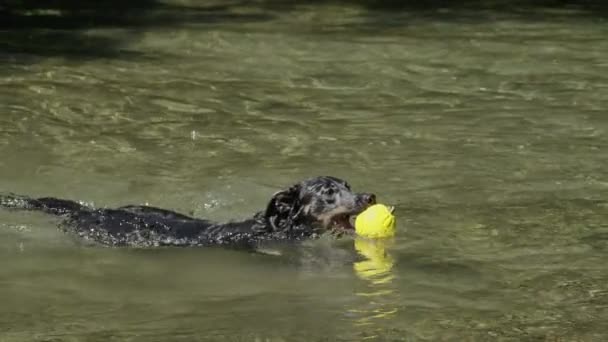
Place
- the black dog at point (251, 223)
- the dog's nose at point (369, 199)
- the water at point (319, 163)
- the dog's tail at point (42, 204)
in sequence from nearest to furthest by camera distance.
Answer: the water at point (319, 163) < the dog's nose at point (369, 199) < the black dog at point (251, 223) < the dog's tail at point (42, 204)

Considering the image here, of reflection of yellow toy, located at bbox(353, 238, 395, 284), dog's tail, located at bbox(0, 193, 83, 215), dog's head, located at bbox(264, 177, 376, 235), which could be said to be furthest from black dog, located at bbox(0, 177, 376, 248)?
reflection of yellow toy, located at bbox(353, 238, 395, 284)

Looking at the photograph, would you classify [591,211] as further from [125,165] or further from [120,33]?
[120,33]

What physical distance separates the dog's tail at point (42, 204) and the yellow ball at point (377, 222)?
2.11 metres

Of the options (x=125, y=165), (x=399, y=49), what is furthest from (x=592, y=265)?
(x=399, y=49)

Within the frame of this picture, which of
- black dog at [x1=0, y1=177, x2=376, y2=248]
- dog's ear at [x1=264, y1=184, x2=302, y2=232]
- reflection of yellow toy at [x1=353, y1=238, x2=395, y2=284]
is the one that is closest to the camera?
reflection of yellow toy at [x1=353, y1=238, x2=395, y2=284]

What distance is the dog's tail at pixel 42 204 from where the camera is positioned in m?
9.37

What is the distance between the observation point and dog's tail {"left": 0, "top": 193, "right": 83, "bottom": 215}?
30.7 feet

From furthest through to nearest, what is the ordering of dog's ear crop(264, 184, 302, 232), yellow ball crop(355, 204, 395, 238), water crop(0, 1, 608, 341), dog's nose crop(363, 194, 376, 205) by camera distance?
dog's ear crop(264, 184, 302, 232) < dog's nose crop(363, 194, 376, 205) < yellow ball crop(355, 204, 395, 238) < water crop(0, 1, 608, 341)

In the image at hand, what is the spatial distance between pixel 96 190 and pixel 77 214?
105cm

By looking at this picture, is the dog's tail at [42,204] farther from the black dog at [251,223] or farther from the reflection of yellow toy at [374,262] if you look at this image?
the reflection of yellow toy at [374,262]

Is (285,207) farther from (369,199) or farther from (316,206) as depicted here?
(369,199)

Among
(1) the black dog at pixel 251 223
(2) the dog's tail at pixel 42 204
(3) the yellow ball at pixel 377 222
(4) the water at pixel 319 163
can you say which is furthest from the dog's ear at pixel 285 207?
(2) the dog's tail at pixel 42 204

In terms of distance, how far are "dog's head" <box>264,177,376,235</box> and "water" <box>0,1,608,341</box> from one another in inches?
8.3

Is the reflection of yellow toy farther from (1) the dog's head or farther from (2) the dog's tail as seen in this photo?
(2) the dog's tail
